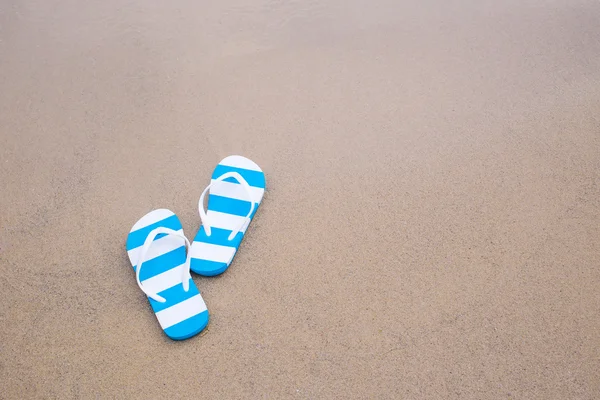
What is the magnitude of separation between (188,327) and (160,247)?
24cm

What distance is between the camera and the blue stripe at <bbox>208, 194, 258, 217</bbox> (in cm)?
134

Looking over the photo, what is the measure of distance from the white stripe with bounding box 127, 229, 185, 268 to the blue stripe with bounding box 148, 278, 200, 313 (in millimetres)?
110

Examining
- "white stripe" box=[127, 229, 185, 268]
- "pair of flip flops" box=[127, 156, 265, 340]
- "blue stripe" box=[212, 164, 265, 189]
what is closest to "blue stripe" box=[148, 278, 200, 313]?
"pair of flip flops" box=[127, 156, 265, 340]

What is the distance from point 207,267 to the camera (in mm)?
1232

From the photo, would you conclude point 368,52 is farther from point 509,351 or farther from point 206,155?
point 509,351

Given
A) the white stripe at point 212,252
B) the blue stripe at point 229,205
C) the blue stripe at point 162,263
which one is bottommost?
the blue stripe at point 162,263

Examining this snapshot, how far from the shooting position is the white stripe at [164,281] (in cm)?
121

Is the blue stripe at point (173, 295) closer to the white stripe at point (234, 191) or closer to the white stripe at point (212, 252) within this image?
the white stripe at point (212, 252)

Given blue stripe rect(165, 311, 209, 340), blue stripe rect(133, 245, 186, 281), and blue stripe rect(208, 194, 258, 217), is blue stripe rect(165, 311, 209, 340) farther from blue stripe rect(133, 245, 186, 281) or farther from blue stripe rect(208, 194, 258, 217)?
blue stripe rect(208, 194, 258, 217)

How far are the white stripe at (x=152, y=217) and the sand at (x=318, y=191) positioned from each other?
0.16 feet

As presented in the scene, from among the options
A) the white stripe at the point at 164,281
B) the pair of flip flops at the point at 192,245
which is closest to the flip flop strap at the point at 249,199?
the pair of flip flops at the point at 192,245

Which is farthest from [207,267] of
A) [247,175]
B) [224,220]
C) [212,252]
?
[247,175]

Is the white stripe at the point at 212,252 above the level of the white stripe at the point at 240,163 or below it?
below

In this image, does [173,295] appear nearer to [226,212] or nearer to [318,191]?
[226,212]
